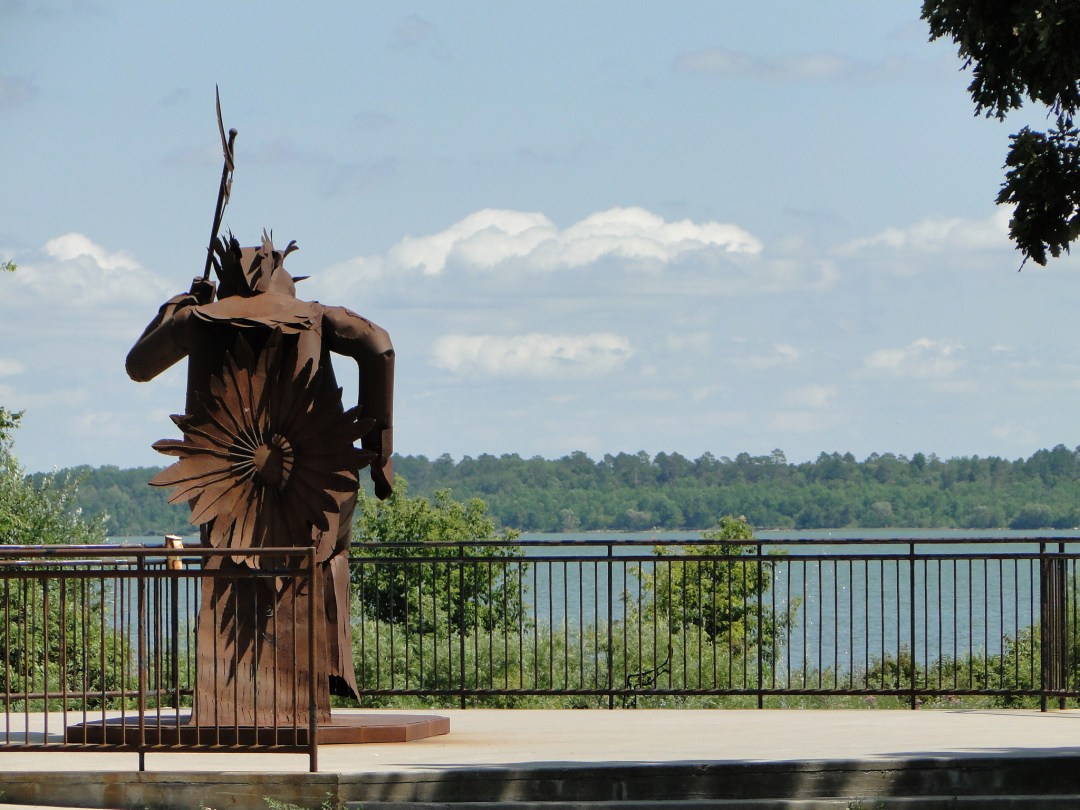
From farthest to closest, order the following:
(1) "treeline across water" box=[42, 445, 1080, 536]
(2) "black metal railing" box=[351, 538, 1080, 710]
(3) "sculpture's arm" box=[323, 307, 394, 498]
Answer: (1) "treeline across water" box=[42, 445, 1080, 536]
(2) "black metal railing" box=[351, 538, 1080, 710]
(3) "sculpture's arm" box=[323, 307, 394, 498]

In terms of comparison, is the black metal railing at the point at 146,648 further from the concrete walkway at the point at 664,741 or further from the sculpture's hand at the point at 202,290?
the sculpture's hand at the point at 202,290

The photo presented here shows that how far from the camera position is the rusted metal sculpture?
1029 cm

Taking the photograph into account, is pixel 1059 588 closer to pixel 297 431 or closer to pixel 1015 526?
pixel 297 431

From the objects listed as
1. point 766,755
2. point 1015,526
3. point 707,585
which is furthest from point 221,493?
point 1015,526

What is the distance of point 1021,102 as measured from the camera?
8.52 m

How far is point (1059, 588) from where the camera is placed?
1239 cm

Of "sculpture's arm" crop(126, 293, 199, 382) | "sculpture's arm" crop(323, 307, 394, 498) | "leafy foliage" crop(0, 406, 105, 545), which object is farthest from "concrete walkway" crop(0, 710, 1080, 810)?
"leafy foliage" crop(0, 406, 105, 545)

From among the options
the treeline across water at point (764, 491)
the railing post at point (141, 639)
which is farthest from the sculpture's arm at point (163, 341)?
the treeline across water at point (764, 491)

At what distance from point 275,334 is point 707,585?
14022 mm

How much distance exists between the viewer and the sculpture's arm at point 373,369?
427 inches

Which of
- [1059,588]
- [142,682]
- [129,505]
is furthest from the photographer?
[129,505]

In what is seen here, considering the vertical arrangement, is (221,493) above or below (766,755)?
above

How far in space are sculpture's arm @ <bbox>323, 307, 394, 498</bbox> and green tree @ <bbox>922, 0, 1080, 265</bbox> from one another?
4133 mm

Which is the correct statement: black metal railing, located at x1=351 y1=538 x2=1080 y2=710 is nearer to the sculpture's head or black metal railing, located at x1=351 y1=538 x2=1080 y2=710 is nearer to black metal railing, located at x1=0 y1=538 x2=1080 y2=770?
black metal railing, located at x1=0 y1=538 x2=1080 y2=770
